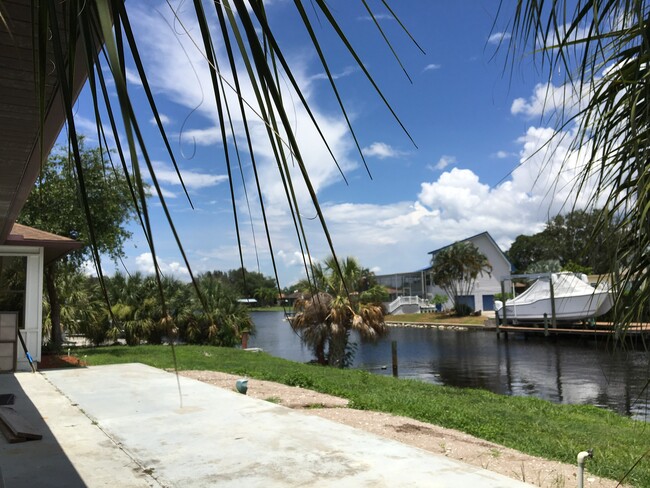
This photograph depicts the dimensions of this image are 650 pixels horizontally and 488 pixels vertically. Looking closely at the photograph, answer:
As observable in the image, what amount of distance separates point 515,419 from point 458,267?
179 ft

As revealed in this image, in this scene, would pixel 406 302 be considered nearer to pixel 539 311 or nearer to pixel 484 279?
pixel 484 279

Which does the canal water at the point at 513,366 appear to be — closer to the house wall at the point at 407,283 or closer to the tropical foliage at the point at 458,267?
the tropical foliage at the point at 458,267

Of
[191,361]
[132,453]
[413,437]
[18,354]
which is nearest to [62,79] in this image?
[132,453]

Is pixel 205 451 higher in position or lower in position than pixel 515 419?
higher

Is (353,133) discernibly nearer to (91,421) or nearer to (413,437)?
(413,437)

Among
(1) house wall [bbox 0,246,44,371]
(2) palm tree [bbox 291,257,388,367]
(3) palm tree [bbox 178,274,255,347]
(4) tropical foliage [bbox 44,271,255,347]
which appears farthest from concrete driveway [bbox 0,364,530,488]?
(3) palm tree [bbox 178,274,255,347]

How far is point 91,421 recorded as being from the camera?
7289 millimetres

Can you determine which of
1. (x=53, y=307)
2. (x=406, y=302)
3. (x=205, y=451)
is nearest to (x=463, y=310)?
(x=406, y=302)

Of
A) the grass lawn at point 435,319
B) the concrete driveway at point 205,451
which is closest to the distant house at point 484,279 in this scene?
the grass lawn at point 435,319

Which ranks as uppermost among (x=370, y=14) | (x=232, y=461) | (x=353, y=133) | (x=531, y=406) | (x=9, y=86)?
(x=9, y=86)

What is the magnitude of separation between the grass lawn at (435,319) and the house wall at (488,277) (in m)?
4.07

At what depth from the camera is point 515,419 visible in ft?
29.7

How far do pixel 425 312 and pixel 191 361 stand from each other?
52377mm

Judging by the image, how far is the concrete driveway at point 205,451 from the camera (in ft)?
16.0
